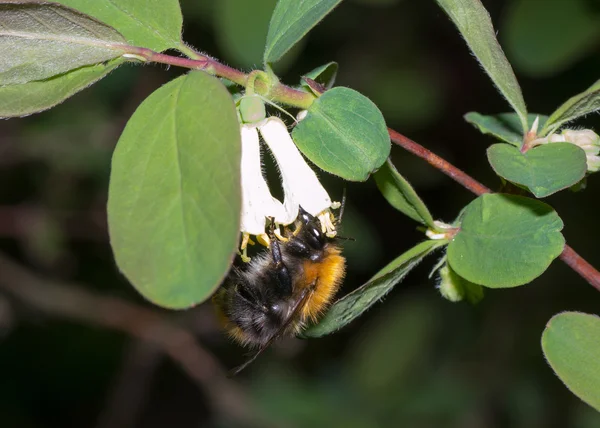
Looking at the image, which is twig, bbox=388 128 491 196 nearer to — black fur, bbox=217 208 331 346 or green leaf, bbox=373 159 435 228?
green leaf, bbox=373 159 435 228

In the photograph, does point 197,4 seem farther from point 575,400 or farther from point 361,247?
point 575,400

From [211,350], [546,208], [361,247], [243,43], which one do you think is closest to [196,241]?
[546,208]

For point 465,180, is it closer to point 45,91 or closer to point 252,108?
point 252,108

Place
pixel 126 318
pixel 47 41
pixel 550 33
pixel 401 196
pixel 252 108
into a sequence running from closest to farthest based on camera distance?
1. pixel 47 41
2. pixel 252 108
3. pixel 401 196
4. pixel 550 33
5. pixel 126 318

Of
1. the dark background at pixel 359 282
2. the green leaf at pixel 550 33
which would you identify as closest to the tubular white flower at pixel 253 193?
the green leaf at pixel 550 33

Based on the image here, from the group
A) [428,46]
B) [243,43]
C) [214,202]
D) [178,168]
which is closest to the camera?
[214,202]

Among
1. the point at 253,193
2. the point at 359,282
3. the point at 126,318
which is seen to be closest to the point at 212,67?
the point at 253,193
